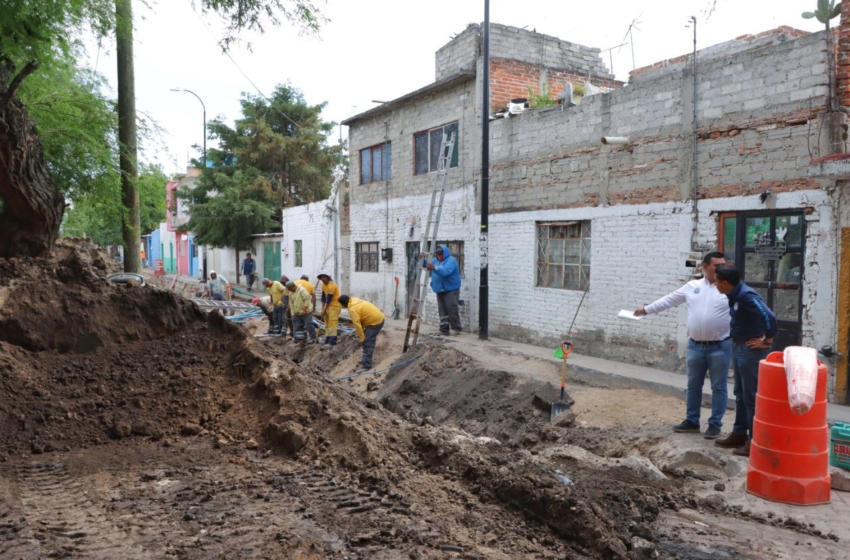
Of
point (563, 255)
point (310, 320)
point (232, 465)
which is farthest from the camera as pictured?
point (310, 320)

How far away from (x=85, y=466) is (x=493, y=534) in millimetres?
2831

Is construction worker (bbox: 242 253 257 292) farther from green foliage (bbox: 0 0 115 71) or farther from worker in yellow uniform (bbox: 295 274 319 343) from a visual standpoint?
green foliage (bbox: 0 0 115 71)

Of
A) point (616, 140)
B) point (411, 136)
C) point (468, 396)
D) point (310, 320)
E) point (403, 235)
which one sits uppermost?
point (411, 136)

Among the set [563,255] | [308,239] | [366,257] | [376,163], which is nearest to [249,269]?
[308,239]

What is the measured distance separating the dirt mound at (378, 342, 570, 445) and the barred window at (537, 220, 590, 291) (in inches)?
96.7

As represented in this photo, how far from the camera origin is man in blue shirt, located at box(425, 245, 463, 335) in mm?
13469

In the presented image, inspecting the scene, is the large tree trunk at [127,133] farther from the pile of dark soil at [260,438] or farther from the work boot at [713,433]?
the work boot at [713,433]

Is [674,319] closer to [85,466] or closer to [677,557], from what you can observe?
[677,557]

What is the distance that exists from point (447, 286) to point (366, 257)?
5490 millimetres

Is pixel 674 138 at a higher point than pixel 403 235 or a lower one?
higher

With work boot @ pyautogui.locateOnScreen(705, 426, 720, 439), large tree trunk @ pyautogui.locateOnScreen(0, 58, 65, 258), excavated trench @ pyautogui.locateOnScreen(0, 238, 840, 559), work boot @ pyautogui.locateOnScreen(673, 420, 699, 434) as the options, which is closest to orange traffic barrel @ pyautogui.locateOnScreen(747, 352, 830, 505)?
excavated trench @ pyautogui.locateOnScreen(0, 238, 840, 559)

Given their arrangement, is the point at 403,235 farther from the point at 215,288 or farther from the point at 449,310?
the point at 215,288

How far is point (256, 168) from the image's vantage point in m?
27.9

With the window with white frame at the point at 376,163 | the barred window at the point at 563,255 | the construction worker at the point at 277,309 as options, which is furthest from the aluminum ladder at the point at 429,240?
the construction worker at the point at 277,309
